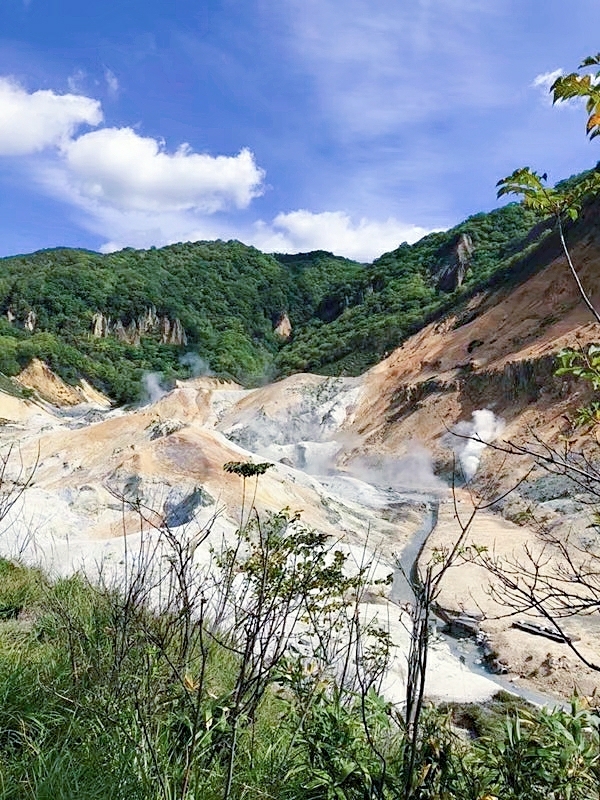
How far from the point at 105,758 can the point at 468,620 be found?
12.3 meters

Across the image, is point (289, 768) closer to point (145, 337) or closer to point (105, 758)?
point (105, 758)

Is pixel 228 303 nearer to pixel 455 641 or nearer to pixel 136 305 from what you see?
pixel 136 305

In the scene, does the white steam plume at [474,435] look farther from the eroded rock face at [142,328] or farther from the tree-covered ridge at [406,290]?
the eroded rock face at [142,328]

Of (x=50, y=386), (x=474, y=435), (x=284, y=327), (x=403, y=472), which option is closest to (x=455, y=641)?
(x=474, y=435)

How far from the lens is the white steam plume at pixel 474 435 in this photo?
28.8 m

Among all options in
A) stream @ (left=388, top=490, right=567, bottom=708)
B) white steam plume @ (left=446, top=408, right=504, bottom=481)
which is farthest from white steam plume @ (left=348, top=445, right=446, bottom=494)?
stream @ (left=388, top=490, right=567, bottom=708)

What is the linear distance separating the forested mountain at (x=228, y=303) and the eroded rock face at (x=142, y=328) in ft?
0.49

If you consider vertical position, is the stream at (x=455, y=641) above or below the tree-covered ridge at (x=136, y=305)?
below

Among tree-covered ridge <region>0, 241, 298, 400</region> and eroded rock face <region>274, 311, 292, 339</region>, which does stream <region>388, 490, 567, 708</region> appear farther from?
eroded rock face <region>274, 311, 292, 339</region>

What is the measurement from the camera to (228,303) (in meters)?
106

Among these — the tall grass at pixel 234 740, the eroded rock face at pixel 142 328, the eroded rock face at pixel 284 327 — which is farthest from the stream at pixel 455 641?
the eroded rock face at pixel 284 327

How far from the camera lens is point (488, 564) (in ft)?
12.5

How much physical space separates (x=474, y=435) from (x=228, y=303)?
8206cm

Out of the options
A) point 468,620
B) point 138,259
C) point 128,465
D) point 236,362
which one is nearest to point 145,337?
point 236,362
